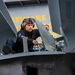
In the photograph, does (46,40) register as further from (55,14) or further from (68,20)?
(55,14)

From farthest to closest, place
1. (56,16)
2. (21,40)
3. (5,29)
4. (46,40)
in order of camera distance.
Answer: (5,29) < (56,16) < (21,40) < (46,40)

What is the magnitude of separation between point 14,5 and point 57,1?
232 inches

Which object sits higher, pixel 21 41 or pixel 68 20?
pixel 68 20

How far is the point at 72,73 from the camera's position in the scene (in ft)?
8.79

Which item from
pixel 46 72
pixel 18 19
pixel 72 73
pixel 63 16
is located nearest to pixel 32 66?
pixel 46 72

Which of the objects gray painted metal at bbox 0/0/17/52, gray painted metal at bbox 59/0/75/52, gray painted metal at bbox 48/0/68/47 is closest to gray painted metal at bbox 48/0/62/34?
gray painted metal at bbox 48/0/68/47

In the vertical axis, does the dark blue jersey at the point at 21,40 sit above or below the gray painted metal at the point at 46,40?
below

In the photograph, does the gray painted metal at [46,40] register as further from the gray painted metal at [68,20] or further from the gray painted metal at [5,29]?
the gray painted metal at [5,29]

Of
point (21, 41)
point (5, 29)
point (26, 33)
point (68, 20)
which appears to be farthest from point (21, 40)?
point (68, 20)

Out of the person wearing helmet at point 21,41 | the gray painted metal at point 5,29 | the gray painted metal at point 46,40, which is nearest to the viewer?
the gray painted metal at point 46,40

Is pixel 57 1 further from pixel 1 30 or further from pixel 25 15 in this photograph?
pixel 25 15

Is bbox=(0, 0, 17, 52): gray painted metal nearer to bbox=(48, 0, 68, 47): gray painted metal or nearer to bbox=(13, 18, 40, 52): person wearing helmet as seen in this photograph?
bbox=(13, 18, 40, 52): person wearing helmet

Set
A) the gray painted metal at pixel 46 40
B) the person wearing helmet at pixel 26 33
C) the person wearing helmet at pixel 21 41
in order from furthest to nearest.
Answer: the person wearing helmet at pixel 26 33
the person wearing helmet at pixel 21 41
the gray painted metal at pixel 46 40

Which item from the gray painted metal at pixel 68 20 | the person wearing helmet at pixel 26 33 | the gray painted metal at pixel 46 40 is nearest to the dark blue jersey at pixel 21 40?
the person wearing helmet at pixel 26 33
